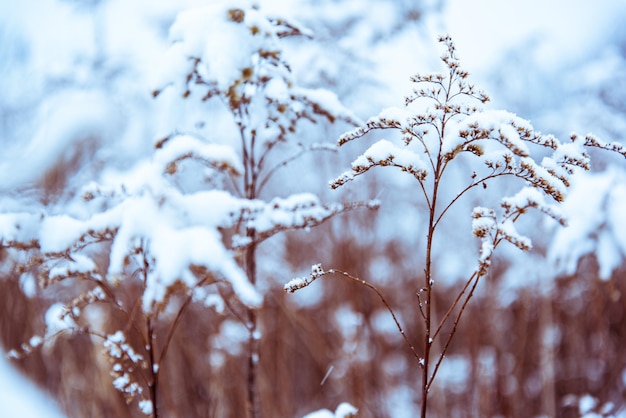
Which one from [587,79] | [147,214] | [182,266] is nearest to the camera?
[182,266]

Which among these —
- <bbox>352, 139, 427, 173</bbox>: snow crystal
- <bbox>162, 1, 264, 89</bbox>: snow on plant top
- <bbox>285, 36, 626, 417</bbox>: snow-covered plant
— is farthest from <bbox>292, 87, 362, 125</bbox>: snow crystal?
<bbox>352, 139, 427, 173</bbox>: snow crystal

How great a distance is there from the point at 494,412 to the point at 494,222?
263 cm

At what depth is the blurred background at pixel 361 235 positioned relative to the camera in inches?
123

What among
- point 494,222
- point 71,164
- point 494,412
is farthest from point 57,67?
point 494,412

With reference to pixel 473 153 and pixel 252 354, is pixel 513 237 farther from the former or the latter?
pixel 252 354

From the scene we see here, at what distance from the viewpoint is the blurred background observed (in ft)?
10.2

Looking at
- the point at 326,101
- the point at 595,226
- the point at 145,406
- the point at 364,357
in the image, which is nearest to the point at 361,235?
the point at 364,357

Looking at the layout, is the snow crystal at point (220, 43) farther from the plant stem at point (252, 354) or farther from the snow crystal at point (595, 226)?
the snow crystal at point (595, 226)

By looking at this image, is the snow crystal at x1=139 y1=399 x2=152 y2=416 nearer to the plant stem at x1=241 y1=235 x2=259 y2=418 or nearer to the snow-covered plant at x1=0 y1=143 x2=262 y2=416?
the snow-covered plant at x1=0 y1=143 x2=262 y2=416

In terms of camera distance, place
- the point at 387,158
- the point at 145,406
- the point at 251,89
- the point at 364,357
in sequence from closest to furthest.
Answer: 1. the point at 387,158
2. the point at 145,406
3. the point at 251,89
4. the point at 364,357

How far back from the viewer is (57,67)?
3.87 metres

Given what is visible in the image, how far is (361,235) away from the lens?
402cm

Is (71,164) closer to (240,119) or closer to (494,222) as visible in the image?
(240,119)

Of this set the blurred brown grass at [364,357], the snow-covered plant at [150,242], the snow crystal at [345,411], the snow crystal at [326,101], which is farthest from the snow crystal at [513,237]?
the blurred brown grass at [364,357]
